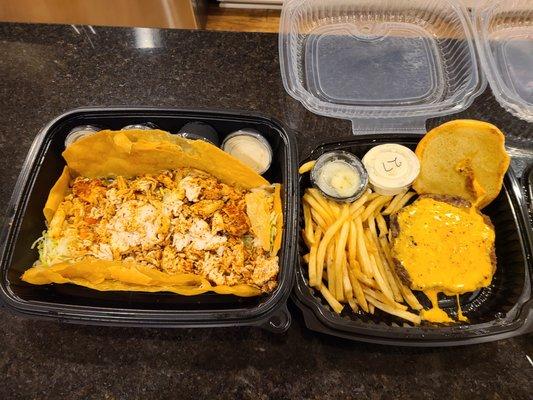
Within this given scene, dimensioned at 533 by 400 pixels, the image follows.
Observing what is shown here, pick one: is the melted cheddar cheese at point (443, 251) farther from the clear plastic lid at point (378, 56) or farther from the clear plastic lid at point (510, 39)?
the clear plastic lid at point (510, 39)

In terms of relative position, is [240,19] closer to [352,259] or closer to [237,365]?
[352,259]

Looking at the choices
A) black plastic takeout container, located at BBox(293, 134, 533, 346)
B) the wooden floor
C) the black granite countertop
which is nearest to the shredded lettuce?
the black granite countertop

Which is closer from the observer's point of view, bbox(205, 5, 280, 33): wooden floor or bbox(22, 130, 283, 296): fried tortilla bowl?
bbox(22, 130, 283, 296): fried tortilla bowl

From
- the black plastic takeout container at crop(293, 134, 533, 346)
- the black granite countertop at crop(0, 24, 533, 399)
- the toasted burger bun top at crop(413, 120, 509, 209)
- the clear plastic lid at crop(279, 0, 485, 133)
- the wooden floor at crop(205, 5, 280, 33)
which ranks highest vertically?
the wooden floor at crop(205, 5, 280, 33)

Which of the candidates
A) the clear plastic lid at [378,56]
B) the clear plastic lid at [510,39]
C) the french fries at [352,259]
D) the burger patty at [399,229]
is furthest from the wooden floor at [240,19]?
the burger patty at [399,229]

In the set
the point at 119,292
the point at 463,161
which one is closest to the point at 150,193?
the point at 119,292

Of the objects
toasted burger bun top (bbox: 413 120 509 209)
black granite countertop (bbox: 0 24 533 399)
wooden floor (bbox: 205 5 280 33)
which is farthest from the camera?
wooden floor (bbox: 205 5 280 33)

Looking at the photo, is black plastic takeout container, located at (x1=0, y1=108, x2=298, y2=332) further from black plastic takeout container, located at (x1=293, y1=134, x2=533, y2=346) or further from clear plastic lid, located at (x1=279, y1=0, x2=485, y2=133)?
clear plastic lid, located at (x1=279, y1=0, x2=485, y2=133)

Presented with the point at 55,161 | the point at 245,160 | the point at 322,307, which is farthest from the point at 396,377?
the point at 55,161
